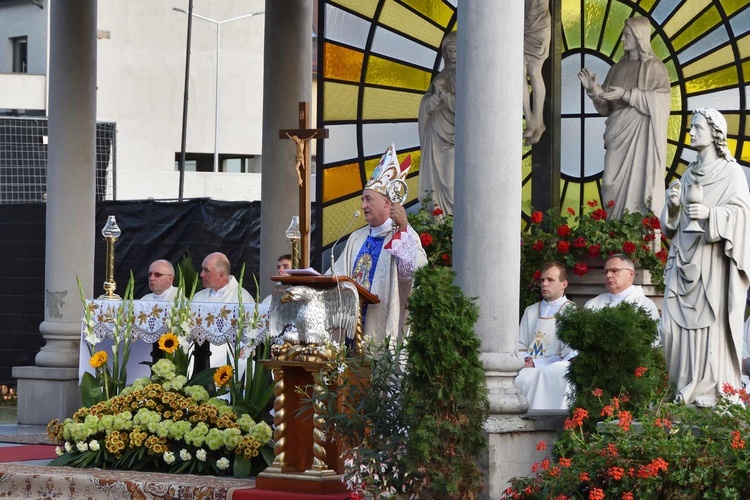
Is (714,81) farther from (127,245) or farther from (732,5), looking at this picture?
(127,245)

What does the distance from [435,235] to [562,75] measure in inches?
96.8

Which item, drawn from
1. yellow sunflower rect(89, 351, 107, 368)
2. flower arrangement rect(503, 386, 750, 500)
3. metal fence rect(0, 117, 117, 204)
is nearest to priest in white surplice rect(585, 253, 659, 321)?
flower arrangement rect(503, 386, 750, 500)

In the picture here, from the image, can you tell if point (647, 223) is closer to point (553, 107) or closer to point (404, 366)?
point (553, 107)

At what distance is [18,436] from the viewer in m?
12.3

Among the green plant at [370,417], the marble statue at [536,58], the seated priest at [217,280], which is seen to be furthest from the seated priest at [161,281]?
the green plant at [370,417]

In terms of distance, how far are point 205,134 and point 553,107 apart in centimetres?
3121

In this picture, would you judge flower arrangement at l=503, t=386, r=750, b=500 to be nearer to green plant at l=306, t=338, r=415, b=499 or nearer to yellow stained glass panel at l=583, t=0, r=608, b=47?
green plant at l=306, t=338, r=415, b=499

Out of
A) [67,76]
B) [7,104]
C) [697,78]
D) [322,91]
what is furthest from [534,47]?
[7,104]

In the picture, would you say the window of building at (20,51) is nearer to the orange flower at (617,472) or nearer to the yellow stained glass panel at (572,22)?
the yellow stained glass panel at (572,22)

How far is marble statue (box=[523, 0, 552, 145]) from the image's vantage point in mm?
12609

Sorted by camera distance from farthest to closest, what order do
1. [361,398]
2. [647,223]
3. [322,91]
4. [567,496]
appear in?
[322,91]
[647,223]
[361,398]
[567,496]

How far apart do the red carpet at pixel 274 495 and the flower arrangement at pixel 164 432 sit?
0.81m

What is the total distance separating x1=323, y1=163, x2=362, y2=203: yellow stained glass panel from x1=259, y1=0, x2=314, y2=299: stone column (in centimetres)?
92

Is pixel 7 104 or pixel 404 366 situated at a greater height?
pixel 7 104
